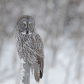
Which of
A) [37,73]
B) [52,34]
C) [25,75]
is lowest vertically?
[25,75]

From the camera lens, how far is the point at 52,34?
7.29m

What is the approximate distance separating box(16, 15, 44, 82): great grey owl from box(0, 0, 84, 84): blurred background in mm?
3118

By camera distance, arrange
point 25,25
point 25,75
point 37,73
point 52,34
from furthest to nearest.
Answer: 1. point 52,34
2. point 37,73
3. point 25,25
4. point 25,75

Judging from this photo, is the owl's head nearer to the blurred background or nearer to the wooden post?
the wooden post

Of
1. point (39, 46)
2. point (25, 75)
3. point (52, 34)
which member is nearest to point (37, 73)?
point (39, 46)

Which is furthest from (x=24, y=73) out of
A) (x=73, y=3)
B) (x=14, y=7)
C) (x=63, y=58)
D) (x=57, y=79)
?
(x=73, y=3)

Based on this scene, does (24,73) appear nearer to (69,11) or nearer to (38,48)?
(38,48)

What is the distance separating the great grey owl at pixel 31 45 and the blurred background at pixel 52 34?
10.2 ft

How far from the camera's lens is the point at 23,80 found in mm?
1686

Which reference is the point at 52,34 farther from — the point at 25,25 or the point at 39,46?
the point at 25,25

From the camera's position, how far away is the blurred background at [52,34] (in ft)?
20.8

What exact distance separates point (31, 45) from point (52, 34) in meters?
4.95

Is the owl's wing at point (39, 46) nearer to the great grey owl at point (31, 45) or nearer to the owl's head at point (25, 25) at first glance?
the great grey owl at point (31, 45)

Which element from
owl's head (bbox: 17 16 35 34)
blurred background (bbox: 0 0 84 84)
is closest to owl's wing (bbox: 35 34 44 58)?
owl's head (bbox: 17 16 35 34)
